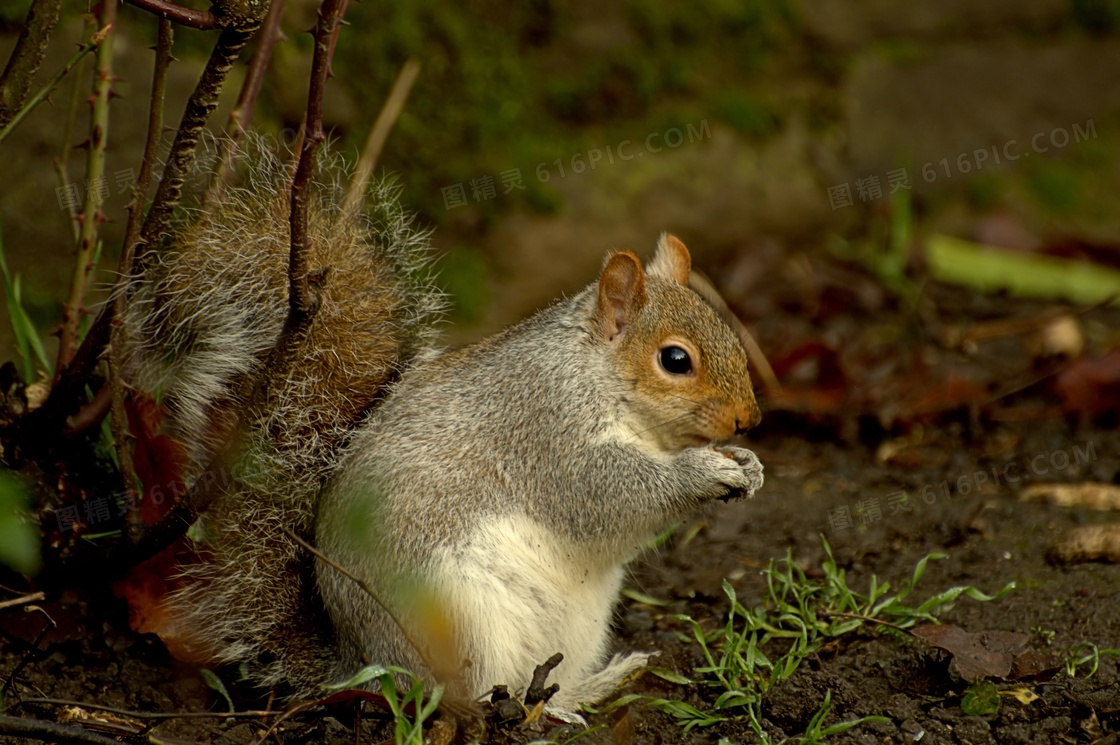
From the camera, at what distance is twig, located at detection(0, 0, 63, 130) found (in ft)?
6.11

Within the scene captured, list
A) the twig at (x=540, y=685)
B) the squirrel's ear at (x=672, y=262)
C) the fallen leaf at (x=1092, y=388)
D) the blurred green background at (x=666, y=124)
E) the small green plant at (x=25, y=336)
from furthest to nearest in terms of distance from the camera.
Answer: the fallen leaf at (x=1092, y=388) < the blurred green background at (x=666, y=124) < the squirrel's ear at (x=672, y=262) < the small green plant at (x=25, y=336) < the twig at (x=540, y=685)

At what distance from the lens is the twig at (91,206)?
2.06 metres

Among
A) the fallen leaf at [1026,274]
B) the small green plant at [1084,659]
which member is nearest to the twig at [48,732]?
the small green plant at [1084,659]

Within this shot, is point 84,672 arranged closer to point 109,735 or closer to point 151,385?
point 109,735

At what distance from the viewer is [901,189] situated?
441 cm

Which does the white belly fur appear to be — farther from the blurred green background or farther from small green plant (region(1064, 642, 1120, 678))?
the blurred green background

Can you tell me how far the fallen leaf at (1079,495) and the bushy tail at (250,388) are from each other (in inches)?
72.2

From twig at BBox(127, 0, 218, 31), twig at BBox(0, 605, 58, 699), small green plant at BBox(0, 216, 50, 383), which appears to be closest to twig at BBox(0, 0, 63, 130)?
twig at BBox(127, 0, 218, 31)

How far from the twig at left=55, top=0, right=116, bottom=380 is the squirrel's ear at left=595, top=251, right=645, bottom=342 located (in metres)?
1.00

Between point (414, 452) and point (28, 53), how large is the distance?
3.22 feet

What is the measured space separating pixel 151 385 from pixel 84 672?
563 mm

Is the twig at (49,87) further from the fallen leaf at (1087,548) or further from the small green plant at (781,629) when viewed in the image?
the fallen leaf at (1087,548)

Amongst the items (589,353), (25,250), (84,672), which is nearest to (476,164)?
(25,250)

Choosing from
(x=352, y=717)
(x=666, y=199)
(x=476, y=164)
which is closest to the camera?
(x=352, y=717)
